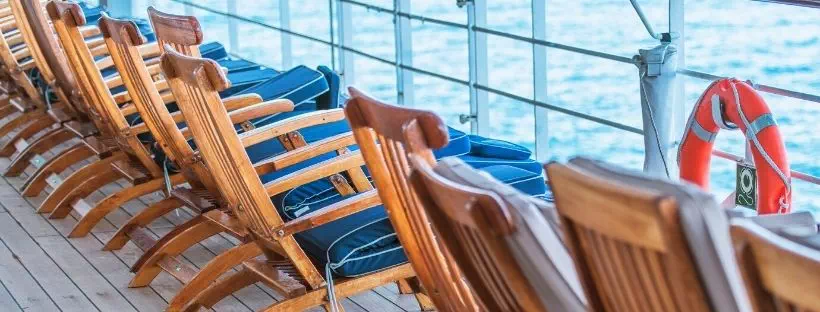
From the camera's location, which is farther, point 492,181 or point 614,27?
point 614,27

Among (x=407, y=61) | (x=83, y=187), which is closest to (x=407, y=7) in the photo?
(x=407, y=61)

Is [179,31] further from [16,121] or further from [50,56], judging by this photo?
[16,121]

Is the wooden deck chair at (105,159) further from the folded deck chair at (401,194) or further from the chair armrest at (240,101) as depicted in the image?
the folded deck chair at (401,194)

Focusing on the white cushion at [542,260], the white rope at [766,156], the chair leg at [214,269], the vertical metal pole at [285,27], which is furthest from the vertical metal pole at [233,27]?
the white cushion at [542,260]

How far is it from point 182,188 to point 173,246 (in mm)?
264

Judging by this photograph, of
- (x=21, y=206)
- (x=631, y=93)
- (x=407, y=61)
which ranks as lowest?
(x=631, y=93)

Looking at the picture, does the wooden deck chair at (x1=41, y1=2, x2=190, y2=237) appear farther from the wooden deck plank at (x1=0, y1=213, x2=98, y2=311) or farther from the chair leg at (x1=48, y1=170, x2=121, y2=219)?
the wooden deck plank at (x1=0, y1=213, x2=98, y2=311)

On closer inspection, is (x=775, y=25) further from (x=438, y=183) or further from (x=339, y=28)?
(x=438, y=183)

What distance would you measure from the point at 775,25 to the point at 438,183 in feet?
61.4

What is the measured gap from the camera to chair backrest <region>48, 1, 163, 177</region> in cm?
374

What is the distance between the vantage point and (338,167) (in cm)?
286

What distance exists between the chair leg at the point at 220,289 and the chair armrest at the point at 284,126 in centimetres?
33

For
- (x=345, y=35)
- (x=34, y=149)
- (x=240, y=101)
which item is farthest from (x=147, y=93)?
(x=345, y=35)

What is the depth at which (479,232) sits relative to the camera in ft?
5.26
